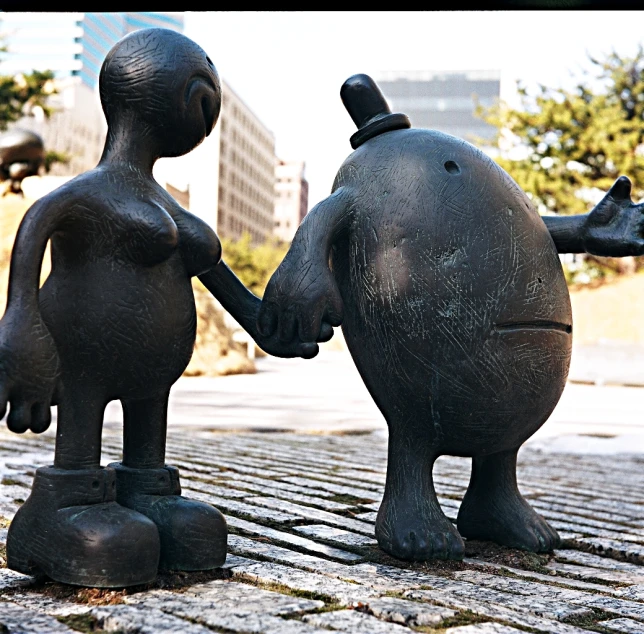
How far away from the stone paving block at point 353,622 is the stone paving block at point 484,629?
9cm

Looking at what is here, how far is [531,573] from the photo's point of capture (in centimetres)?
210

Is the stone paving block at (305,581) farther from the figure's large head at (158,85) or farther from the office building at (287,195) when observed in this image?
the office building at (287,195)

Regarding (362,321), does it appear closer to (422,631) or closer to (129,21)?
(422,631)

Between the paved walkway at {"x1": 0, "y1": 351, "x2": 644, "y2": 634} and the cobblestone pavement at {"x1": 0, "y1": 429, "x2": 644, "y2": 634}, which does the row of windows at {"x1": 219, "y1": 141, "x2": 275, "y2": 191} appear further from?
the cobblestone pavement at {"x1": 0, "y1": 429, "x2": 644, "y2": 634}

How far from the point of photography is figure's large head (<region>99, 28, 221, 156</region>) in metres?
1.99

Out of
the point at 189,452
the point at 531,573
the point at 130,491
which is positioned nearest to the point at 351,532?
the point at 531,573

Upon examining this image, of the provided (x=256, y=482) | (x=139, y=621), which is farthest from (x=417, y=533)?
(x=256, y=482)

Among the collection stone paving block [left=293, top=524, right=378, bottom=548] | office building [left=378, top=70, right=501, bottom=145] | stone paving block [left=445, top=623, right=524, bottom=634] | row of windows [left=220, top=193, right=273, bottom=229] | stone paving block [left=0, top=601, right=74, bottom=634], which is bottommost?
stone paving block [left=293, top=524, right=378, bottom=548]

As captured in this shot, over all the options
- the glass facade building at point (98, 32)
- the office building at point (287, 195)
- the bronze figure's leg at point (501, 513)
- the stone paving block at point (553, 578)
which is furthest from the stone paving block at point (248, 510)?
the glass facade building at point (98, 32)

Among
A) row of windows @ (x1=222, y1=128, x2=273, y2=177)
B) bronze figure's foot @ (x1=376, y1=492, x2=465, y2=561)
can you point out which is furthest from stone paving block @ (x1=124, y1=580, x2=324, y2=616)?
row of windows @ (x1=222, y1=128, x2=273, y2=177)

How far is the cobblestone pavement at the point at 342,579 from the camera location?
62.1 inches

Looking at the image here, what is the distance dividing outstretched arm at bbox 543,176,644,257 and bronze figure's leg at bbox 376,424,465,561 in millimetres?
726
